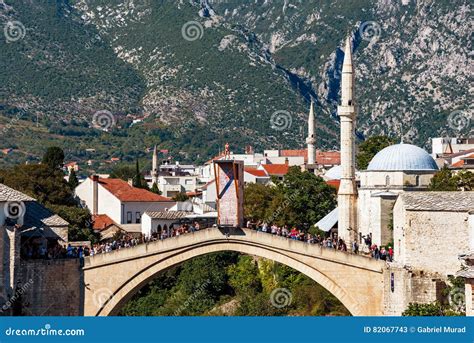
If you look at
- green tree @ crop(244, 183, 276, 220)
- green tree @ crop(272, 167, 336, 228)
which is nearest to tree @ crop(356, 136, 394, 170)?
green tree @ crop(272, 167, 336, 228)

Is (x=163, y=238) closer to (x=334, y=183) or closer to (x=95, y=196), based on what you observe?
(x=334, y=183)

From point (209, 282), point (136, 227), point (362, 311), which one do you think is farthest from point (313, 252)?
point (136, 227)

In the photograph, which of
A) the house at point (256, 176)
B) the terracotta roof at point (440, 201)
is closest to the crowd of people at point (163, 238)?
the terracotta roof at point (440, 201)

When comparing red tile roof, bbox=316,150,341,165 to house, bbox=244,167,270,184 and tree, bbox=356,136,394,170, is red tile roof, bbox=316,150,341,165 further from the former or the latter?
tree, bbox=356,136,394,170

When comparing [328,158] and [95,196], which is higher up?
[328,158]

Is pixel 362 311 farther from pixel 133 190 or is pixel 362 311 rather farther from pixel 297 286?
pixel 133 190

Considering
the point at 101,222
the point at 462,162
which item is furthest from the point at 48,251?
the point at 462,162
